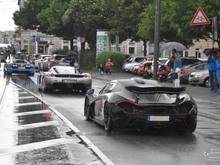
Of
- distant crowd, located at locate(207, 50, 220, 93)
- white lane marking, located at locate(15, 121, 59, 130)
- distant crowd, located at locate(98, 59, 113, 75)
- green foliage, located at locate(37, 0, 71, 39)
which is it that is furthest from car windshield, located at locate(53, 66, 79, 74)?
green foliage, located at locate(37, 0, 71, 39)

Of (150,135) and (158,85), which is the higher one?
(158,85)

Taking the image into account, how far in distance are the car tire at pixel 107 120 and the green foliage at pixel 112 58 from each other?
3955 cm

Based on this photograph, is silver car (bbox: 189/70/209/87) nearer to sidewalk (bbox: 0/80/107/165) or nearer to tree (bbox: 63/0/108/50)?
sidewalk (bbox: 0/80/107/165)

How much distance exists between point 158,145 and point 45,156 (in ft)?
8.02

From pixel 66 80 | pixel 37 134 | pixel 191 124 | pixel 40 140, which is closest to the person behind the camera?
pixel 40 140

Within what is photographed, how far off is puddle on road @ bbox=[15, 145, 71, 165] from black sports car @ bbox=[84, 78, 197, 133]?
2215 millimetres

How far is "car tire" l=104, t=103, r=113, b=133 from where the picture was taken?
13.0 meters

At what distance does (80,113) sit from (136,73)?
3257 cm

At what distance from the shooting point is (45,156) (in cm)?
1004

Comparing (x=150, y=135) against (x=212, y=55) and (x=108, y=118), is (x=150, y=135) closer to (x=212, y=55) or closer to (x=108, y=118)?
(x=108, y=118)

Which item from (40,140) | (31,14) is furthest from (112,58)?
(40,140)

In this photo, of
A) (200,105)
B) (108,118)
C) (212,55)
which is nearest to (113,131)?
(108,118)

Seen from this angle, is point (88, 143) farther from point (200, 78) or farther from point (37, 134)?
point (200, 78)

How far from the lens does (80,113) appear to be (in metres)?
17.5
